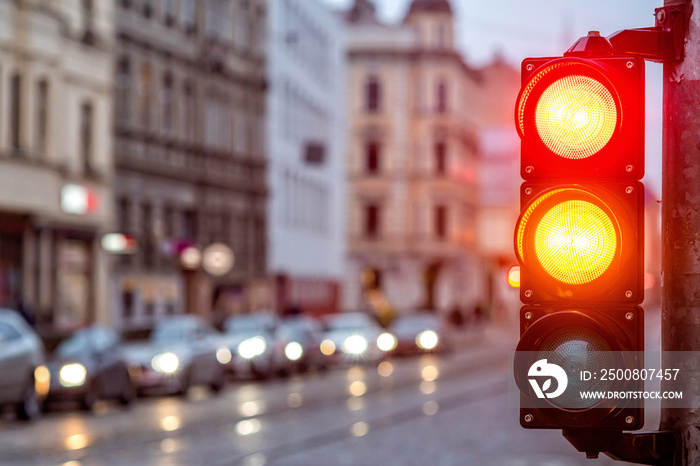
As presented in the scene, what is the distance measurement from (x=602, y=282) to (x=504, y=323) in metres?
87.1

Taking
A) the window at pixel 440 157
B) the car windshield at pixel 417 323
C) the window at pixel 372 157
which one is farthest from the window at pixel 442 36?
the car windshield at pixel 417 323

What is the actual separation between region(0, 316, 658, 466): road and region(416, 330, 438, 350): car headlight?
18.0 metres

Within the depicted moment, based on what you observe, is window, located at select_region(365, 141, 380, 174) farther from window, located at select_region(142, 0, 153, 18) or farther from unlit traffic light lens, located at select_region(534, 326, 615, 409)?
unlit traffic light lens, located at select_region(534, 326, 615, 409)

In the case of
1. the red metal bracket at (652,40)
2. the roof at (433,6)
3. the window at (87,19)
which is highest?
the roof at (433,6)

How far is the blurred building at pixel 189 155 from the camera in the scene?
44.4 meters

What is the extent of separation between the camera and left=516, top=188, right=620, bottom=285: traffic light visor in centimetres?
409

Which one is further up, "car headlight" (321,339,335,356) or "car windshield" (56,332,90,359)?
"car windshield" (56,332,90,359)

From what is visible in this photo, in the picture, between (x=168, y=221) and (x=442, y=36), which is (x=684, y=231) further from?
(x=442, y=36)

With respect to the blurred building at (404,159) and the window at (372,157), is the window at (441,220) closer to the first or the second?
the blurred building at (404,159)

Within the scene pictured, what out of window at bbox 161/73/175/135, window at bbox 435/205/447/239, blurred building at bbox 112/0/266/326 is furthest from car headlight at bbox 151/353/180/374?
window at bbox 435/205/447/239

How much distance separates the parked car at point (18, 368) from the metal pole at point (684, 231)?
57.5 feet

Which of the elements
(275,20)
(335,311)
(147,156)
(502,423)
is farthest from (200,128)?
(502,423)

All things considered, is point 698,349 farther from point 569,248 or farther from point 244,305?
point 244,305

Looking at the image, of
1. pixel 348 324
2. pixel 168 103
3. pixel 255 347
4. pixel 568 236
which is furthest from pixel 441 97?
pixel 568 236
